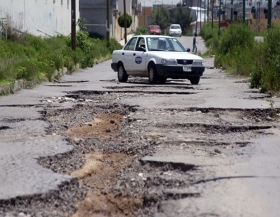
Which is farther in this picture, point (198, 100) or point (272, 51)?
point (272, 51)

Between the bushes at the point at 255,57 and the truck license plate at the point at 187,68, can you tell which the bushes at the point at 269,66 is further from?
the truck license plate at the point at 187,68

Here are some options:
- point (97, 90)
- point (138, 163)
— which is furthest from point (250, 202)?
point (97, 90)

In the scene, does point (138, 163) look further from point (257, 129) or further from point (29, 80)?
point (29, 80)

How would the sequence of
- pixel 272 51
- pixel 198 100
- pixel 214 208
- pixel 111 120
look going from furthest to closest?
1. pixel 272 51
2. pixel 198 100
3. pixel 111 120
4. pixel 214 208

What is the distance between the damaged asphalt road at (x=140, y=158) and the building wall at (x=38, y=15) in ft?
46.8

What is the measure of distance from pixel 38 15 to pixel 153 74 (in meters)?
16.0

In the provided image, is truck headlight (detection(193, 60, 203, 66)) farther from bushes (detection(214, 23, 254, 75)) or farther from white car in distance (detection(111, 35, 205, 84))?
bushes (detection(214, 23, 254, 75))

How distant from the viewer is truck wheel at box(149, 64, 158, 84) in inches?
707

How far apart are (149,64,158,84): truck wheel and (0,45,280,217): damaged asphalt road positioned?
6039mm

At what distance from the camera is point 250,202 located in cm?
504

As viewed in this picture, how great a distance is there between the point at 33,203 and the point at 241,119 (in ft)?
17.9

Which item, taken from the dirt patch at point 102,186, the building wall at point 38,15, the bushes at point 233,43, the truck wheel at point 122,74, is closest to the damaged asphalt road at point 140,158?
the dirt patch at point 102,186

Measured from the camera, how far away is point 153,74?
59.2 feet

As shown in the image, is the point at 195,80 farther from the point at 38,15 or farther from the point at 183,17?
the point at 183,17
